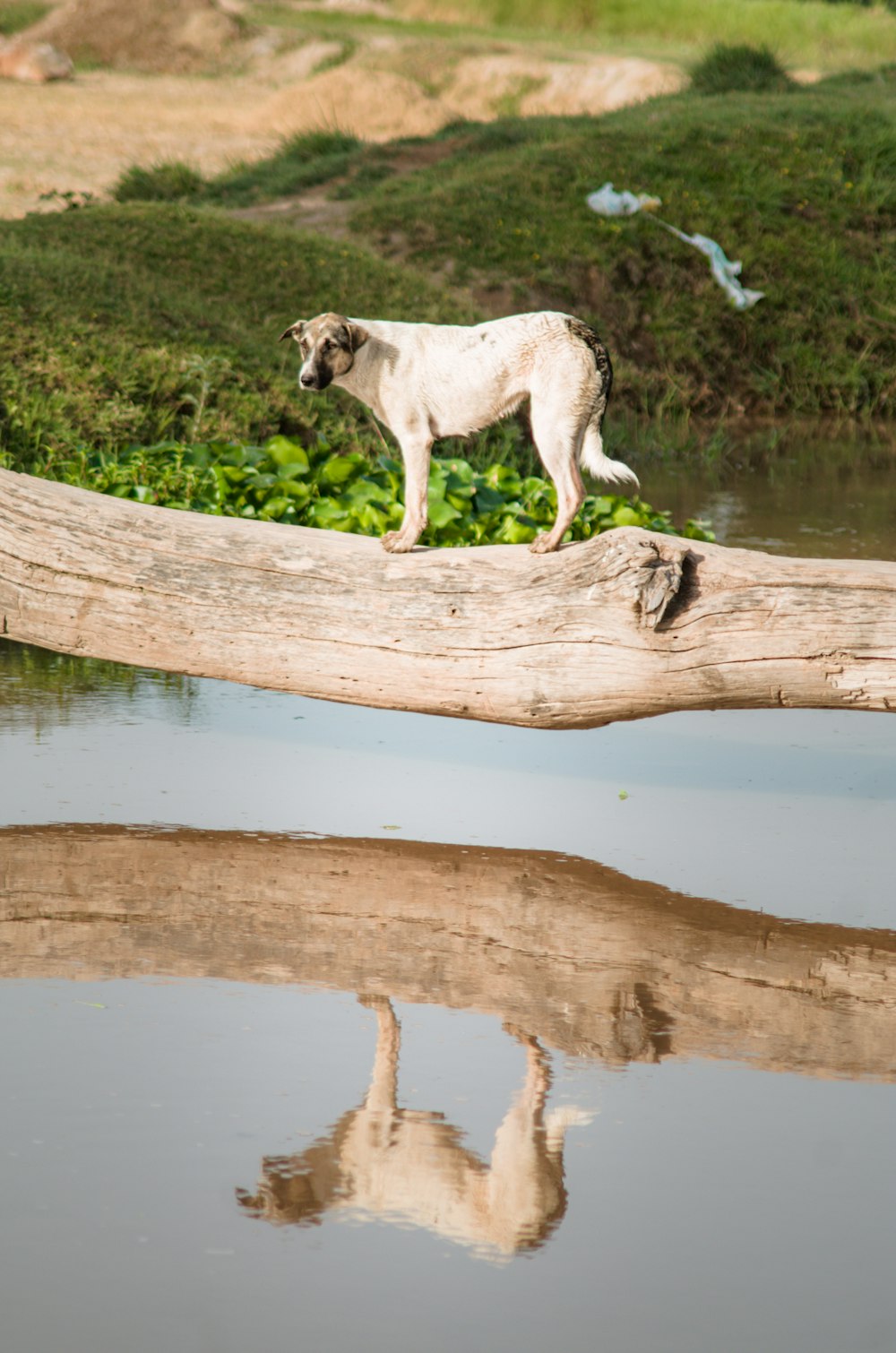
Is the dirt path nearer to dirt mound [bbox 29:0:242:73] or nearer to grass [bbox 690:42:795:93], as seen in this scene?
dirt mound [bbox 29:0:242:73]

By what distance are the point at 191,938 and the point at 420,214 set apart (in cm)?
1339

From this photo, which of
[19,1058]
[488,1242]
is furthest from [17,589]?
[488,1242]

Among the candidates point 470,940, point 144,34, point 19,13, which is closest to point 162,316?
point 470,940

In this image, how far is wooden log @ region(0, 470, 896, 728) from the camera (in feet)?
15.3

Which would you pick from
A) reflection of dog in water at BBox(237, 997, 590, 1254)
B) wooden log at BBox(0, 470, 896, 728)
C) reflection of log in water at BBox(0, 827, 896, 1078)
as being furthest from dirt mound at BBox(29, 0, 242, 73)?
reflection of dog in water at BBox(237, 997, 590, 1254)

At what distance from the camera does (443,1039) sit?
3.51 meters

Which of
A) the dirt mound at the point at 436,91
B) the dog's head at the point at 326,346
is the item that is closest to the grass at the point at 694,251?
the dog's head at the point at 326,346

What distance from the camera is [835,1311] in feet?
8.37

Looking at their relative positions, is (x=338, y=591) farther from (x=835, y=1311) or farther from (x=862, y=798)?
(x=835, y=1311)

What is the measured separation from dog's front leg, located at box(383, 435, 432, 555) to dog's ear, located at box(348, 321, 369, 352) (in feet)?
1.18

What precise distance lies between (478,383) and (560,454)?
38cm

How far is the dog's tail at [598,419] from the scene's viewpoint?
16.9 ft

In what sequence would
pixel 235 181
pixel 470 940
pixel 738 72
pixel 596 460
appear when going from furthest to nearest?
pixel 738 72, pixel 235 181, pixel 596 460, pixel 470 940

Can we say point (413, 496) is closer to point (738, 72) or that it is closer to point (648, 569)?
point (648, 569)
